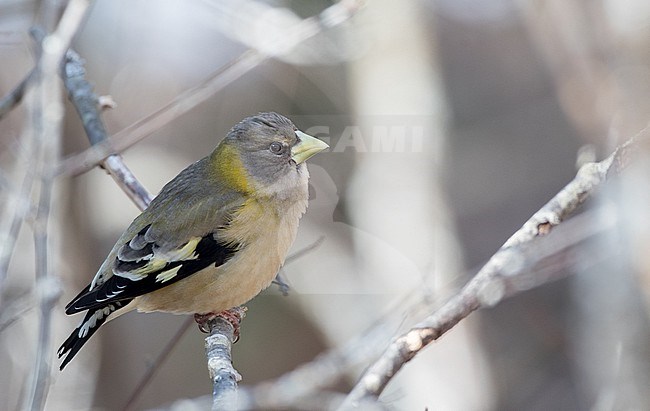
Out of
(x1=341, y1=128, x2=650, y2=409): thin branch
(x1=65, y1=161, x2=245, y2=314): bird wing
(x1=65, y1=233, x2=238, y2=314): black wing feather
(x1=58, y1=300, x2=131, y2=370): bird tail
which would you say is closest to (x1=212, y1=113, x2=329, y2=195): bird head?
(x1=65, y1=161, x2=245, y2=314): bird wing

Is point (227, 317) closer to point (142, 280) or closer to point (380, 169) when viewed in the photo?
point (142, 280)

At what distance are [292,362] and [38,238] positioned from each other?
243 inches

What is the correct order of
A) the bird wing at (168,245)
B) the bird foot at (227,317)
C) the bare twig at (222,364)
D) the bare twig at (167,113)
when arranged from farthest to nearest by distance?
the bird foot at (227,317)
the bird wing at (168,245)
the bare twig at (167,113)
the bare twig at (222,364)

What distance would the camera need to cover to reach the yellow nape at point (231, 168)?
4.14 meters

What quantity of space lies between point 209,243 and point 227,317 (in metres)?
0.35

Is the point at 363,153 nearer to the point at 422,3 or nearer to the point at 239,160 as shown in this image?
the point at 422,3

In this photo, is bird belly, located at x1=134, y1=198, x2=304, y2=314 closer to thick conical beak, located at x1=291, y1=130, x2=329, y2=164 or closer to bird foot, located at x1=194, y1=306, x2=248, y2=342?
bird foot, located at x1=194, y1=306, x2=248, y2=342

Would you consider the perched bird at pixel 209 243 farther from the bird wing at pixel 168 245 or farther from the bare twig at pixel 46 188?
the bare twig at pixel 46 188

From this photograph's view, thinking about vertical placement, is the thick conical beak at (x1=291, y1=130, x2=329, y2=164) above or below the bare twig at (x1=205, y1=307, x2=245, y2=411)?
above

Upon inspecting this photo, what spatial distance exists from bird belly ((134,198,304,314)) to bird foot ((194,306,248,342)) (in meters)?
0.05

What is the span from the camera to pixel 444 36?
9.44 metres

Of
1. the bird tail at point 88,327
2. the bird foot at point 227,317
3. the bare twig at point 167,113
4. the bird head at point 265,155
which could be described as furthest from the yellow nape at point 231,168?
the bird tail at point 88,327

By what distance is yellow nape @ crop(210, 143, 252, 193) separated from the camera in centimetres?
414

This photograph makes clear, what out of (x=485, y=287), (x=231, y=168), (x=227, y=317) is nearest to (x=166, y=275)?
(x=227, y=317)
